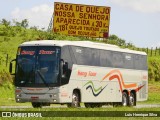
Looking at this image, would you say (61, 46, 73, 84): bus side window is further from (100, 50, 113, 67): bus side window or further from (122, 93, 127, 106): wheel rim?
(122, 93, 127, 106): wheel rim

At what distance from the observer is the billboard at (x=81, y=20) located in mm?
58406

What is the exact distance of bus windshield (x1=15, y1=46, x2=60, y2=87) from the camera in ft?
95.9

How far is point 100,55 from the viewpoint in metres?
33.4

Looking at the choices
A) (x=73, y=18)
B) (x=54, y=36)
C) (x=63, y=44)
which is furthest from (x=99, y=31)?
(x=63, y=44)

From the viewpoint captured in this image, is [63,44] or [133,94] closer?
[63,44]

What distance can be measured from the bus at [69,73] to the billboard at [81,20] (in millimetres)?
22720

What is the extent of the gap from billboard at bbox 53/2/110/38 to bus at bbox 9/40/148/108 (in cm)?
2272

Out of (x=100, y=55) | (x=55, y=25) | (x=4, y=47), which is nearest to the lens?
(x=100, y=55)

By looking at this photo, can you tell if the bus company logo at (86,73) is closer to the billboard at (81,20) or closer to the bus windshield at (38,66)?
the bus windshield at (38,66)

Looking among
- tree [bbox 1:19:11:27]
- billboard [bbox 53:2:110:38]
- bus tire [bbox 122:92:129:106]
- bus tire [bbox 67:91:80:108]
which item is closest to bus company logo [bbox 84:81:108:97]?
bus tire [bbox 67:91:80:108]

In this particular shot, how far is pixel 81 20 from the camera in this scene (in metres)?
58.9

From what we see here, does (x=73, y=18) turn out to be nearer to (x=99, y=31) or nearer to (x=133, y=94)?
(x=99, y=31)

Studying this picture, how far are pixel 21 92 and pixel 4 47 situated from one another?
3257cm

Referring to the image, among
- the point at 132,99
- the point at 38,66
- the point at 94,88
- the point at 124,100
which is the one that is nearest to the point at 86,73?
the point at 94,88
